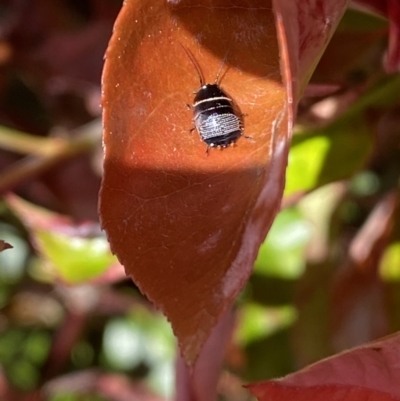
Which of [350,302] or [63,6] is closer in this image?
[350,302]

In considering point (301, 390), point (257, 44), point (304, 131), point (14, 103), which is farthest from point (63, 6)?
point (301, 390)

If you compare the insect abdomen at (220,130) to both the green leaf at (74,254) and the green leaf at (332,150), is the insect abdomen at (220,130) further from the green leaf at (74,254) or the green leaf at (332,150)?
the green leaf at (74,254)

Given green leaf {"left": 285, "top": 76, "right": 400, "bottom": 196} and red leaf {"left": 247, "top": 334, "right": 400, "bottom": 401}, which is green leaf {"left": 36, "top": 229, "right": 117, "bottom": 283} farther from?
red leaf {"left": 247, "top": 334, "right": 400, "bottom": 401}

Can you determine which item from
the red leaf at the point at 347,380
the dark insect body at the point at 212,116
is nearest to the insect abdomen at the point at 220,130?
the dark insect body at the point at 212,116

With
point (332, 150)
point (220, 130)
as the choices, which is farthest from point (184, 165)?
point (332, 150)

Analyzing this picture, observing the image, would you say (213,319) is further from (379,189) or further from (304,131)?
(379,189)

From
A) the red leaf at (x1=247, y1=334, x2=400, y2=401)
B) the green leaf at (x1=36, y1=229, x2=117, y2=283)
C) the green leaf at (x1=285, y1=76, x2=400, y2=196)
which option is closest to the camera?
the red leaf at (x1=247, y1=334, x2=400, y2=401)

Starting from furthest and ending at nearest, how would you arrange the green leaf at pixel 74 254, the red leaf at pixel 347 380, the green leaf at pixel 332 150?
the green leaf at pixel 74 254
the green leaf at pixel 332 150
the red leaf at pixel 347 380

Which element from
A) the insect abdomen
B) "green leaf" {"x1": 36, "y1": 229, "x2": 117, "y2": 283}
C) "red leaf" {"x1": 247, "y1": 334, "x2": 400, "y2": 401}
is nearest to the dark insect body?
the insect abdomen
